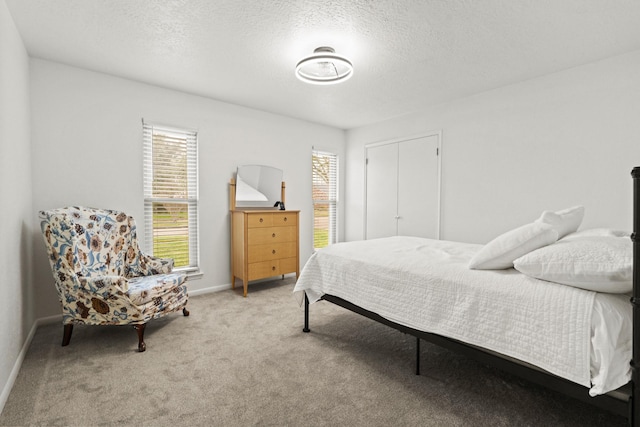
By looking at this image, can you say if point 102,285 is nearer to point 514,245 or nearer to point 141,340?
point 141,340

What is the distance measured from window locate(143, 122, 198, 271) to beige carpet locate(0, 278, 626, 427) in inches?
45.4

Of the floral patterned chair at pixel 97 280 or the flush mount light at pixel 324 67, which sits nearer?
the floral patterned chair at pixel 97 280

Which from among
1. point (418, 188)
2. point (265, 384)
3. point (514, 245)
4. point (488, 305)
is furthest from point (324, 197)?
point (488, 305)

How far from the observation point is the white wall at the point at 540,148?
111 inches

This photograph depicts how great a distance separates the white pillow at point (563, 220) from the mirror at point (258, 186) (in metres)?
3.38

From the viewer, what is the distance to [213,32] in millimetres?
2439

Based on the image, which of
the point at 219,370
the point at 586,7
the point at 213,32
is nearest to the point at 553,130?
the point at 586,7

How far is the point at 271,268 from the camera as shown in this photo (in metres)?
4.14

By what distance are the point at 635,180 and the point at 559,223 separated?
804 millimetres

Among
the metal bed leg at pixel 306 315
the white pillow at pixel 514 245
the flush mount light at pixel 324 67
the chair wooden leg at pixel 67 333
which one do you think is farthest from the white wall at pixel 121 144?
the white pillow at pixel 514 245

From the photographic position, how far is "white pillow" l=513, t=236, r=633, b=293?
4.17 ft

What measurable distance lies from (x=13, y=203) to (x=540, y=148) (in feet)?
15.5

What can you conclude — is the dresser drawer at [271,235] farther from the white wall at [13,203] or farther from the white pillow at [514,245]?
the white pillow at [514,245]

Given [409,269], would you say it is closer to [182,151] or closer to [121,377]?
[121,377]
